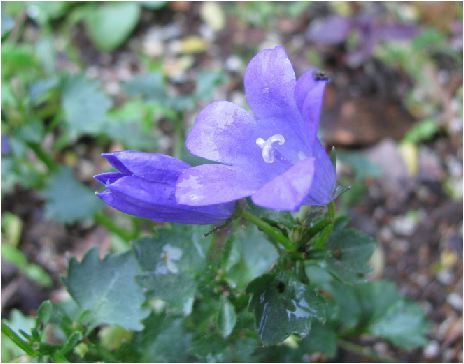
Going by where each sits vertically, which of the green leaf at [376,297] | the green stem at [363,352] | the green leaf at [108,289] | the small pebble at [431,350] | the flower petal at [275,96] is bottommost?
the small pebble at [431,350]

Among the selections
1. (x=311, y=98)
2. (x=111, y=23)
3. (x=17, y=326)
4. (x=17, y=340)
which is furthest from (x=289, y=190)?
(x=111, y=23)

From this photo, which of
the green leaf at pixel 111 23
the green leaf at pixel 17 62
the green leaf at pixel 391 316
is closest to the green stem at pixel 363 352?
the green leaf at pixel 391 316

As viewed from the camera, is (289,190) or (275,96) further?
(275,96)

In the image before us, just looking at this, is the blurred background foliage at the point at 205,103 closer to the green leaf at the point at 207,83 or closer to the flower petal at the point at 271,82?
the green leaf at the point at 207,83

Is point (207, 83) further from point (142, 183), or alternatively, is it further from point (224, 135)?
point (142, 183)

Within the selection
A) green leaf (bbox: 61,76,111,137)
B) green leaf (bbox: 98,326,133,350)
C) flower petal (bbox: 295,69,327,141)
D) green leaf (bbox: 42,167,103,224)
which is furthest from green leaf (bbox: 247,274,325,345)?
green leaf (bbox: 61,76,111,137)

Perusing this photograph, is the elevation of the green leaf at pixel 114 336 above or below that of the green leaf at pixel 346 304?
above

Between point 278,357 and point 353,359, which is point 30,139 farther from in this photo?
point 353,359

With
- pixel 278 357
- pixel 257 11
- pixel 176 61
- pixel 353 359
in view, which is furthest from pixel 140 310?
pixel 257 11
